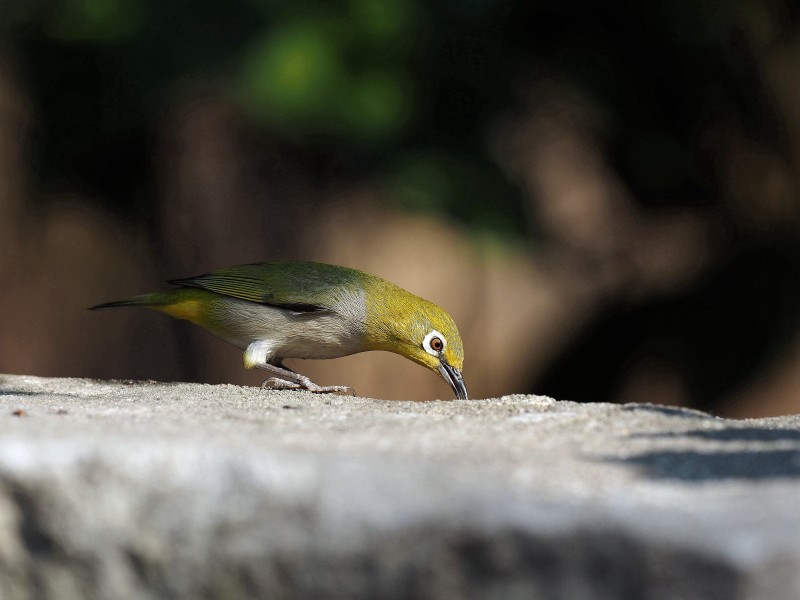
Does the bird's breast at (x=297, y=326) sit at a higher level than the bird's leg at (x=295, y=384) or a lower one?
higher

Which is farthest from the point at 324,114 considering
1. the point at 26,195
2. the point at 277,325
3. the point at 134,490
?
the point at 134,490

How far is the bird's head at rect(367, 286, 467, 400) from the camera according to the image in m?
6.16

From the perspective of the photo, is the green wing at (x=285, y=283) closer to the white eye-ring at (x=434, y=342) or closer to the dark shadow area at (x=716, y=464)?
the white eye-ring at (x=434, y=342)

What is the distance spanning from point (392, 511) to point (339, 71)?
5.21 meters

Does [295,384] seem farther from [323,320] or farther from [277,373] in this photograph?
[323,320]

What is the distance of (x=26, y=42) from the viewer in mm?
8695

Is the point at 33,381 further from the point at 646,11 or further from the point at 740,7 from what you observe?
the point at 740,7

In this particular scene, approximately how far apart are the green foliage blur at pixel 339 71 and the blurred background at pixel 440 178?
0.05 ft

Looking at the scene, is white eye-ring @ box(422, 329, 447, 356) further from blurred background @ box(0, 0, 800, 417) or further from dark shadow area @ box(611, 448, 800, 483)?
dark shadow area @ box(611, 448, 800, 483)

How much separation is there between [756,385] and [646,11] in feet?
10.8

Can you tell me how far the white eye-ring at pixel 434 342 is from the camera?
6.15m

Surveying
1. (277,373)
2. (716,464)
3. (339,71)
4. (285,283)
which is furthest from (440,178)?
(716,464)

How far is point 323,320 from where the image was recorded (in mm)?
6172

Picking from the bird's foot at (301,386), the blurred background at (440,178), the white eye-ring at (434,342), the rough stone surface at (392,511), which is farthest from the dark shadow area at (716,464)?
the blurred background at (440,178)
